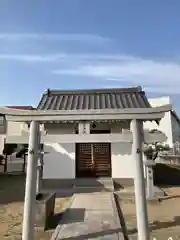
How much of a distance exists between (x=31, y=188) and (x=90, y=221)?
2269 millimetres

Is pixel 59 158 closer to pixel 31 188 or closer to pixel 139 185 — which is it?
pixel 31 188

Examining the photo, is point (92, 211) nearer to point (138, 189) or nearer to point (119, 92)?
point (138, 189)

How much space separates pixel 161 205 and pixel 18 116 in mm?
6116

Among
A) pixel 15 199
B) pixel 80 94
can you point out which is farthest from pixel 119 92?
pixel 15 199

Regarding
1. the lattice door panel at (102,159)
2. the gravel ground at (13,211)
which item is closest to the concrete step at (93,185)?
the lattice door panel at (102,159)

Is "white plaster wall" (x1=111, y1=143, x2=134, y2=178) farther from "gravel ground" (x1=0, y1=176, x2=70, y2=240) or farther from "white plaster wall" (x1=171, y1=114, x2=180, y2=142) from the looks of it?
"white plaster wall" (x1=171, y1=114, x2=180, y2=142)

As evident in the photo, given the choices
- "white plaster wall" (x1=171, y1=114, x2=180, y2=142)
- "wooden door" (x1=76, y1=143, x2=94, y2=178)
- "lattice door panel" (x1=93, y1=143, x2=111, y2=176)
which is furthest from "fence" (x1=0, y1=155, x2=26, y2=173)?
"white plaster wall" (x1=171, y1=114, x2=180, y2=142)

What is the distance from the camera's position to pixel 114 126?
41.1ft

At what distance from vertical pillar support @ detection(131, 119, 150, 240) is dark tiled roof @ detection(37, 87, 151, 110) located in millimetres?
6811

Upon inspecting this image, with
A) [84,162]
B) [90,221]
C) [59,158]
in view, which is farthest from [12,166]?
[90,221]

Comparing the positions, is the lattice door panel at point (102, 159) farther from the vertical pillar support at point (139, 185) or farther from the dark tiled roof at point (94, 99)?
the vertical pillar support at point (139, 185)

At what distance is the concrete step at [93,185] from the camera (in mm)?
11672

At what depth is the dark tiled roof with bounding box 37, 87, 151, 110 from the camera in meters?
12.8

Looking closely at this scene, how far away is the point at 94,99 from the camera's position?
541 inches
